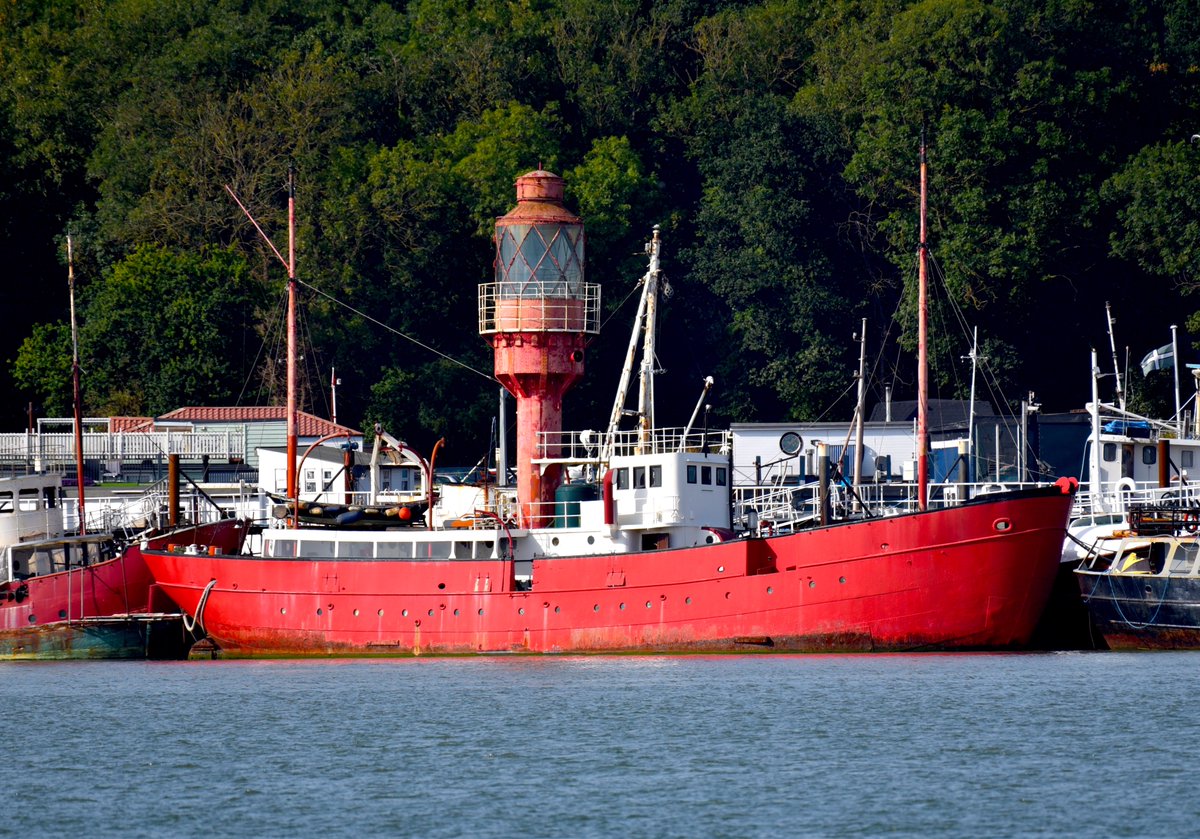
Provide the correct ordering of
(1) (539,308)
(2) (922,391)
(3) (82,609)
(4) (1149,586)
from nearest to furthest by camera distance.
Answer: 1. (4) (1149,586)
2. (2) (922,391)
3. (1) (539,308)
4. (3) (82,609)

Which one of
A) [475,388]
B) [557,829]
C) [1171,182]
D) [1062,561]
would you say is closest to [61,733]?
[557,829]

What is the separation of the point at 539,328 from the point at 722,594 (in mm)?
8324

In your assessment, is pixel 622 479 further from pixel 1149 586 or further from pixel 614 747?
pixel 614 747

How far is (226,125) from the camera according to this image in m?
94.4

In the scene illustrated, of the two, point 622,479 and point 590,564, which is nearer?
point 590,564

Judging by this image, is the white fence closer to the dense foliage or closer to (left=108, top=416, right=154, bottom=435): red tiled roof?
(left=108, top=416, right=154, bottom=435): red tiled roof

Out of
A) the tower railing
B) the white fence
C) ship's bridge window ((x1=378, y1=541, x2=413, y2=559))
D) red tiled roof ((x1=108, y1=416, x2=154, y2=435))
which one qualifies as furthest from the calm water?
red tiled roof ((x1=108, y1=416, x2=154, y2=435))

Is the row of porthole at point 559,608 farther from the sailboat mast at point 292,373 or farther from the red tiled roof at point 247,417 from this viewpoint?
the red tiled roof at point 247,417

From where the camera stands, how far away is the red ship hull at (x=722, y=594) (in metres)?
46.5

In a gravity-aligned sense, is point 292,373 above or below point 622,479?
above

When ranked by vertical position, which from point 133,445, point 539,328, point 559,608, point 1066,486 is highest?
point 539,328

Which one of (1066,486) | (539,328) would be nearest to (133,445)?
(539,328)

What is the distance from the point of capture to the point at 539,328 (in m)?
52.0

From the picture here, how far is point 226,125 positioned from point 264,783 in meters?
→ 62.6
